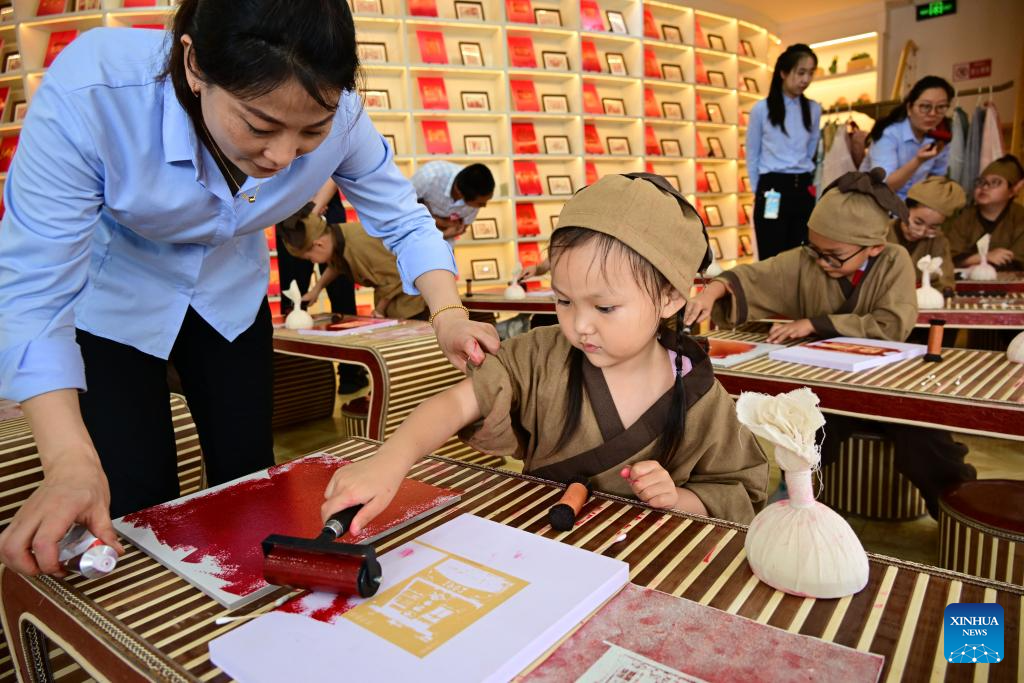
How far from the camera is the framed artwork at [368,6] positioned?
529 centimetres

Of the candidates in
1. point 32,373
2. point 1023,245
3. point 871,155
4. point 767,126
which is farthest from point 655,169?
point 32,373

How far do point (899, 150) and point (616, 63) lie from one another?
310 centimetres

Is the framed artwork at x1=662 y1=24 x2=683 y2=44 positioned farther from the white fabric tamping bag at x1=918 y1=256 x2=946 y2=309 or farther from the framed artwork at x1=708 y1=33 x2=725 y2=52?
the white fabric tamping bag at x1=918 y1=256 x2=946 y2=309

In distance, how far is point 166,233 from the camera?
3.65 ft

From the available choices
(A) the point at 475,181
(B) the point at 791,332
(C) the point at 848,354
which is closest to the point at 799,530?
(C) the point at 848,354

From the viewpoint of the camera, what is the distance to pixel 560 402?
114 centimetres

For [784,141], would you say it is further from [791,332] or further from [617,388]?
[617,388]

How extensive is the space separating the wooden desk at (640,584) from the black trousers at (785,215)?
13.1ft

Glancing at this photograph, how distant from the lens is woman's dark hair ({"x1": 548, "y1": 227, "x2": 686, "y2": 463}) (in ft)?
3.34

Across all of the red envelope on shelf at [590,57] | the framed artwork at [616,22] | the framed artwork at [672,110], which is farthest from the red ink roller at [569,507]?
the framed artwork at [672,110]

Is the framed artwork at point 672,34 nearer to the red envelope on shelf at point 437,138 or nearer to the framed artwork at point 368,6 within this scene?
the red envelope on shelf at point 437,138

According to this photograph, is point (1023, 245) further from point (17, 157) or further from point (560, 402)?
point (17, 157)

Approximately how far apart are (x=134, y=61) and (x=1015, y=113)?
25.0 ft

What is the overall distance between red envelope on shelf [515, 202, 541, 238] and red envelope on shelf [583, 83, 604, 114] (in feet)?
3.34
